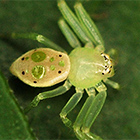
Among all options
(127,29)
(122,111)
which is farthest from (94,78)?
(127,29)

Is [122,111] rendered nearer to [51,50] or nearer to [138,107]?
[138,107]

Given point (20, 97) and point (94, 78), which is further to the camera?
point (94, 78)

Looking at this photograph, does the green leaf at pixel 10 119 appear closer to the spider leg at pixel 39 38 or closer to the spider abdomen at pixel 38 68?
the spider abdomen at pixel 38 68

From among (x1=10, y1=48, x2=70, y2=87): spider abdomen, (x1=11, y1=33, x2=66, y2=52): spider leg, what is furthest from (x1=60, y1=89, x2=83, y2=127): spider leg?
(x1=11, y1=33, x2=66, y2=52): spider leg

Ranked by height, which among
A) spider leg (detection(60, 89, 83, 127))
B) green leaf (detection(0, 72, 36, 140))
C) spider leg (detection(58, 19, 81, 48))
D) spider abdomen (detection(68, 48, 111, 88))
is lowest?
spider leg (detection(60, 89, 83, 127))

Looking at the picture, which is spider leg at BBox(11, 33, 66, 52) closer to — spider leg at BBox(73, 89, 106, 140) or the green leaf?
spider leg at BBox(73, 89, 106, 140)

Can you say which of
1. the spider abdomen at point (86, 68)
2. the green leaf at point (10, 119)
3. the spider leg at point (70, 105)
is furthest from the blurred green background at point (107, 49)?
the green leaf at point (10, 119)
